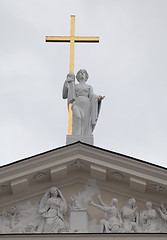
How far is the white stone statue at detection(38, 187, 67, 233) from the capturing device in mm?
15359

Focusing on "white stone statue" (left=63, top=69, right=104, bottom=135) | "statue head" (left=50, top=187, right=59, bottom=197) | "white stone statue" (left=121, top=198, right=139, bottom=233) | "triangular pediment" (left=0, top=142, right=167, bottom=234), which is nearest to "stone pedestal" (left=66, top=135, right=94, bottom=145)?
"white stone statue" (left=63, top=69, right=104, bottom=135)

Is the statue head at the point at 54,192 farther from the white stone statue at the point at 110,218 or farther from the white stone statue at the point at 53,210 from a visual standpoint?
the white stone statue at the point at 110,218

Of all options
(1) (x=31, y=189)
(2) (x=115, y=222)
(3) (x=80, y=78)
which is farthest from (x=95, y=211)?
(3) (x=80, y=78)

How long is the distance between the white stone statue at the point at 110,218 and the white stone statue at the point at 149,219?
58 centimetres

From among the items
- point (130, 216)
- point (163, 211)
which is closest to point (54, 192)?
point (130, 216)

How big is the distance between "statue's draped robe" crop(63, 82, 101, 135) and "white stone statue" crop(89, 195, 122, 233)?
2440mm

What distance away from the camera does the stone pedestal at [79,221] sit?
50.4ft

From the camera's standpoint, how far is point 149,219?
15602mm

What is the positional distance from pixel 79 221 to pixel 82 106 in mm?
3651

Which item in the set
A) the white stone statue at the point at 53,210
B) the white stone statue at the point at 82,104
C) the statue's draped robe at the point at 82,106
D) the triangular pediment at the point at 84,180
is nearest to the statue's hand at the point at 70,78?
the white stone statue at the point at 82,104

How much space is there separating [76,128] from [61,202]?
2.57 metres

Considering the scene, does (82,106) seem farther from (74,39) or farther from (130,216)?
(130,216)

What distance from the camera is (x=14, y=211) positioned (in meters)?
15.9

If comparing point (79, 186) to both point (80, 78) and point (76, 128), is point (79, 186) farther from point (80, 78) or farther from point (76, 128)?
point (80, 78)
